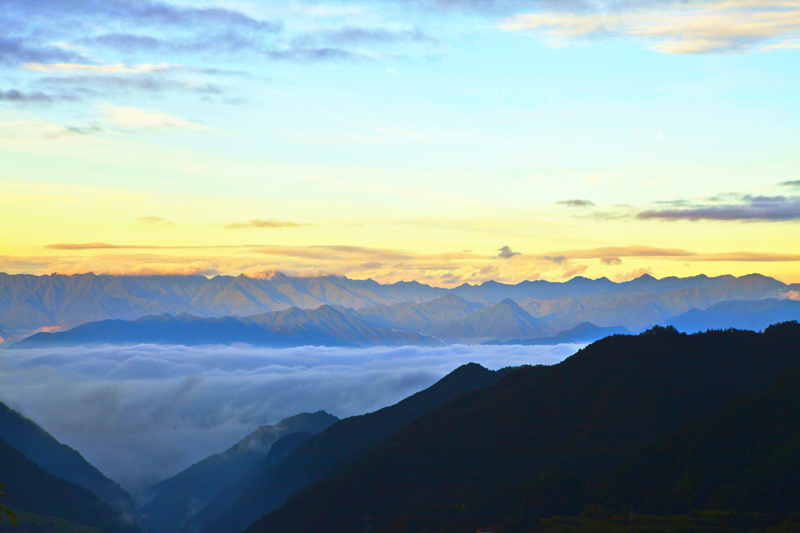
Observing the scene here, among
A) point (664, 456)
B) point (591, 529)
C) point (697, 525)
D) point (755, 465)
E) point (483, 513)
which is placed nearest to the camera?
point (697, 525)

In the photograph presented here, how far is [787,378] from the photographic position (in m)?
197

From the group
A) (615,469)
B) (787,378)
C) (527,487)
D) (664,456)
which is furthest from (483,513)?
(787,378)

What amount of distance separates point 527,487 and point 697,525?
61.8m

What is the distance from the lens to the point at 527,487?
18575cm

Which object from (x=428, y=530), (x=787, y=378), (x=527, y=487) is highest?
(x=787, y=378)

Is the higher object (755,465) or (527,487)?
(755,465)

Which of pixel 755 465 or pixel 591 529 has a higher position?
pixel 755 465

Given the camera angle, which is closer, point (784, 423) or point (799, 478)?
point (799, 478)

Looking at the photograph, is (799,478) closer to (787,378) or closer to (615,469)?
(615,469)

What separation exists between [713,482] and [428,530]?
254 feet

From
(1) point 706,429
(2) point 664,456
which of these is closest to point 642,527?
(2) point 664,456

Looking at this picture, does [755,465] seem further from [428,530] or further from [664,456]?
[428,530]

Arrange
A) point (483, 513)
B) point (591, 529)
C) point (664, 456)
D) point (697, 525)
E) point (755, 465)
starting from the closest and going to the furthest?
1. point (697, 525)
2. point (591, 529)
3. point (755, 465)
4. point (664, 456)
5. point (483, 513)

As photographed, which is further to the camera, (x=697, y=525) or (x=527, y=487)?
(x=527, y=487)
